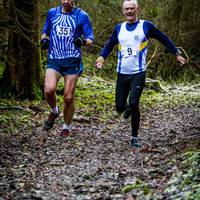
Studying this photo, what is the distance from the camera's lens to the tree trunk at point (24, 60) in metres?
12.1

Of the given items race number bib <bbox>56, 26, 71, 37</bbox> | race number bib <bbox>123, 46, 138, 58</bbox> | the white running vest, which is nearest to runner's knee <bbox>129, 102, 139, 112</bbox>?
the white running vest

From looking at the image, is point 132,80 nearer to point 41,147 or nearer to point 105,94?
point 41,147

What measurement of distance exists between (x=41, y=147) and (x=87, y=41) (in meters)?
1.90

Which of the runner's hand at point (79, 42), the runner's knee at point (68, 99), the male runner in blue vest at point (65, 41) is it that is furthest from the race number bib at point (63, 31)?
the runner's knee at point (68, 99)

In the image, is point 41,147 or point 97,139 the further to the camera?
point 97,139

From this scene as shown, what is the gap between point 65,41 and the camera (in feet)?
28.0

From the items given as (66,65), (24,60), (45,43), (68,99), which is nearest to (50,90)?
(68,99)

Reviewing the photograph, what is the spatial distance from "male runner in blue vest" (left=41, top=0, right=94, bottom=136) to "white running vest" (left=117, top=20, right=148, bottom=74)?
0.58 metres

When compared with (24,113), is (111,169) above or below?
above

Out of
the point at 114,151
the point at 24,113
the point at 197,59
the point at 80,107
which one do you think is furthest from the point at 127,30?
the point at 197,59

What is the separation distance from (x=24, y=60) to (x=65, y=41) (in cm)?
390

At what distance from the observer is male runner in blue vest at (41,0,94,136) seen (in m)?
8.50

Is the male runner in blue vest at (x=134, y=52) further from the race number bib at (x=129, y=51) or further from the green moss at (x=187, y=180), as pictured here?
the green moss at (x=187, y=180)

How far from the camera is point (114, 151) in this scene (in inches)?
309
